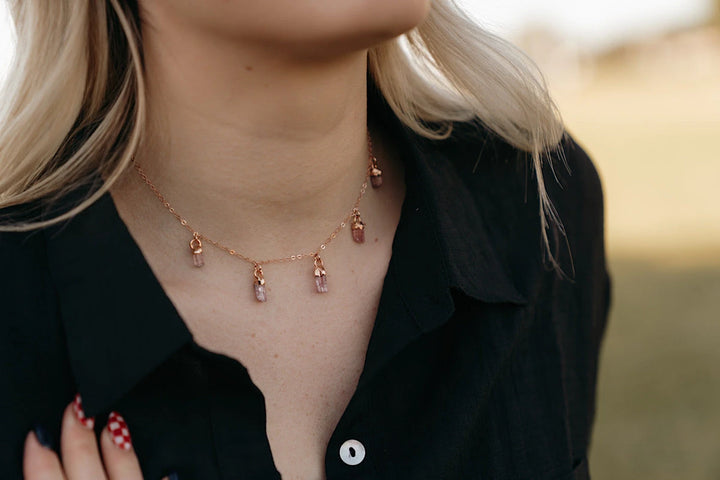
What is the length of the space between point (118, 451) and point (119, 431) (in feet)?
0.10

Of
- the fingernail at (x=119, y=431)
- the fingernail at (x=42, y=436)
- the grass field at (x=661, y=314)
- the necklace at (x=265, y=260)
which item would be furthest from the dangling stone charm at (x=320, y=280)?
the grass field at (x=661, y=314)

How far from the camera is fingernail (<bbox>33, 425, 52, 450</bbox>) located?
133 cm

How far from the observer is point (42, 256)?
4.69 feet

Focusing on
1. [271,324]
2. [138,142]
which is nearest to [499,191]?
[271,324]

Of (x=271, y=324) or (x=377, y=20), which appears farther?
(x=271, y=324)

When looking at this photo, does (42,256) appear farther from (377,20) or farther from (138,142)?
(377,20)

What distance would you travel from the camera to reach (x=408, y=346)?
1.60 metres

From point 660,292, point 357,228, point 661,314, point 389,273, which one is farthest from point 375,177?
point 660,292

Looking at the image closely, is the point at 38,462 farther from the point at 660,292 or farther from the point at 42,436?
the point at 660,292

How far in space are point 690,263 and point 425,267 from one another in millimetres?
5925

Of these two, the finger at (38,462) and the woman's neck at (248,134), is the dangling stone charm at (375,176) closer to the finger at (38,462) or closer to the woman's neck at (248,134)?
the woman's neck at (248,134)

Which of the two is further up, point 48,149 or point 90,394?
point 48,149

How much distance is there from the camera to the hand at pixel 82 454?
52.1 inches

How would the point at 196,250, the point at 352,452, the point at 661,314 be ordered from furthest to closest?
the point at 661,314, the point at 196,250, the point at 352,452
